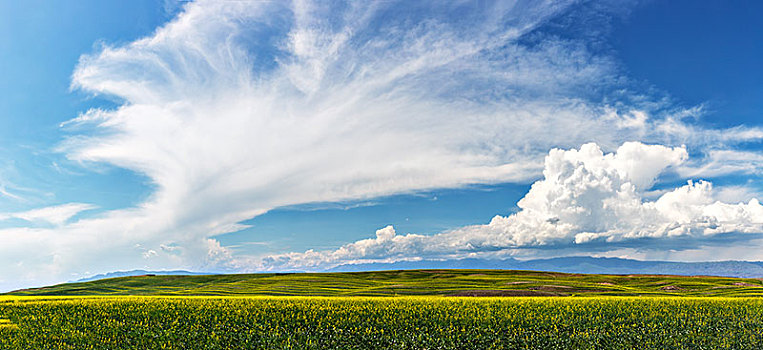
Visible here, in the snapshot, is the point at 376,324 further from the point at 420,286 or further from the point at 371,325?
the point at 420,286

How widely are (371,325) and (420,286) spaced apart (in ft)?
182

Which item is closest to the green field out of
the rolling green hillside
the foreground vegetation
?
the foreground vegetation

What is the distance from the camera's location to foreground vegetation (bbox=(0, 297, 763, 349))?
2609cm

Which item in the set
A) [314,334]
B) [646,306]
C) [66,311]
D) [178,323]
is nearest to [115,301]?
[66,311]

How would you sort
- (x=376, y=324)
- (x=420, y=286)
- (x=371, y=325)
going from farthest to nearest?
1. (x=420, y=286)
2. (x=376, y=324)
3. (x=371, y=325)

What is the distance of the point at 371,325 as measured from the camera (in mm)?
27375

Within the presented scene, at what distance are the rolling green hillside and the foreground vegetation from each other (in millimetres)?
28828

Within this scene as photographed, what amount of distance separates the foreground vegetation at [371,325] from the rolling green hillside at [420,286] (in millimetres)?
28828

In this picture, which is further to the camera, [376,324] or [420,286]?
[420,286]

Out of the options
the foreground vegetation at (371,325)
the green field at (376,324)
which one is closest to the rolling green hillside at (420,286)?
the green field at (376,324)

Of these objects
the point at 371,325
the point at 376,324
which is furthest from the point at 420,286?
the point at 371,325

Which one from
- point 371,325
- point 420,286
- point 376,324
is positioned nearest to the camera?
point 371,325

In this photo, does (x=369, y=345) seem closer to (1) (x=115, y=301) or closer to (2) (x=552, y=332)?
(2) (x=552, y=332)

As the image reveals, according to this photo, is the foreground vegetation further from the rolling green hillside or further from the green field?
the rolling green hillside
